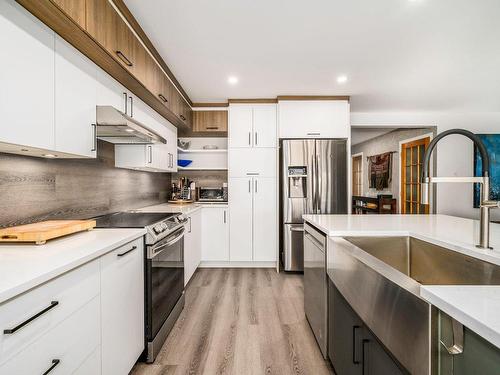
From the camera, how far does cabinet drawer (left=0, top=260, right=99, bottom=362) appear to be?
2.42 feet

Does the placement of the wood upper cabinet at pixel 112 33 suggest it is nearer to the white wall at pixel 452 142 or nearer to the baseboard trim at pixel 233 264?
the baseboard trim at pixel 233 264

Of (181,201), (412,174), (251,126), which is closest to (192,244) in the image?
(181,201)

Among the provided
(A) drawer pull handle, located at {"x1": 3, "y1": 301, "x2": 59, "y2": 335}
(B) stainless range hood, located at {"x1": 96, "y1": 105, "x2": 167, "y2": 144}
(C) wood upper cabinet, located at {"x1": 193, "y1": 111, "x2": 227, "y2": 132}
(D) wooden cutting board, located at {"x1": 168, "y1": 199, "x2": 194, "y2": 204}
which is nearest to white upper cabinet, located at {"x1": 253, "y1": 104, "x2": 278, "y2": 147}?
(C) wood upper cabinet, located at {"x1": 193, "y1": 111, "x2": 227, "y2": 132}

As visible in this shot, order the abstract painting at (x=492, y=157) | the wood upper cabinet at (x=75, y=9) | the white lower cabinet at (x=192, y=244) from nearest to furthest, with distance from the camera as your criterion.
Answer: the wood upper cabinet at (x=75, y=9) → the white lower cabinet at (x=192, y=244) → the abstract painting at (x=492, y=157)

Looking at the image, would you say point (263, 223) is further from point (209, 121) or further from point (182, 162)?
point (209, 121)

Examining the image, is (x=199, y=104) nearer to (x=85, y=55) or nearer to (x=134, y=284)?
(x=85, y=55)

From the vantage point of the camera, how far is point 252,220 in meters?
3.74

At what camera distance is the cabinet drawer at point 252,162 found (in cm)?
374

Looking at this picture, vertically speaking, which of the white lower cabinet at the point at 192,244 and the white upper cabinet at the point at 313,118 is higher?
the white upper cabinet at the point at 313,118

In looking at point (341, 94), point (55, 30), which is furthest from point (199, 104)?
point (55, 30)

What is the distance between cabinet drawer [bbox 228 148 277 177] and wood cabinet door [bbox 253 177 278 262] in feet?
0.49

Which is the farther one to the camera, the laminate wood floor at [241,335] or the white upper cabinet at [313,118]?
the white upper cabinet at [313,118]

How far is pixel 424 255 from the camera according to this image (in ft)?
4.74

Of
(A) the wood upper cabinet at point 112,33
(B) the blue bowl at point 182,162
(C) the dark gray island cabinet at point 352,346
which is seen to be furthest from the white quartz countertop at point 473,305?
(B) the blue bowl at point 182,162
